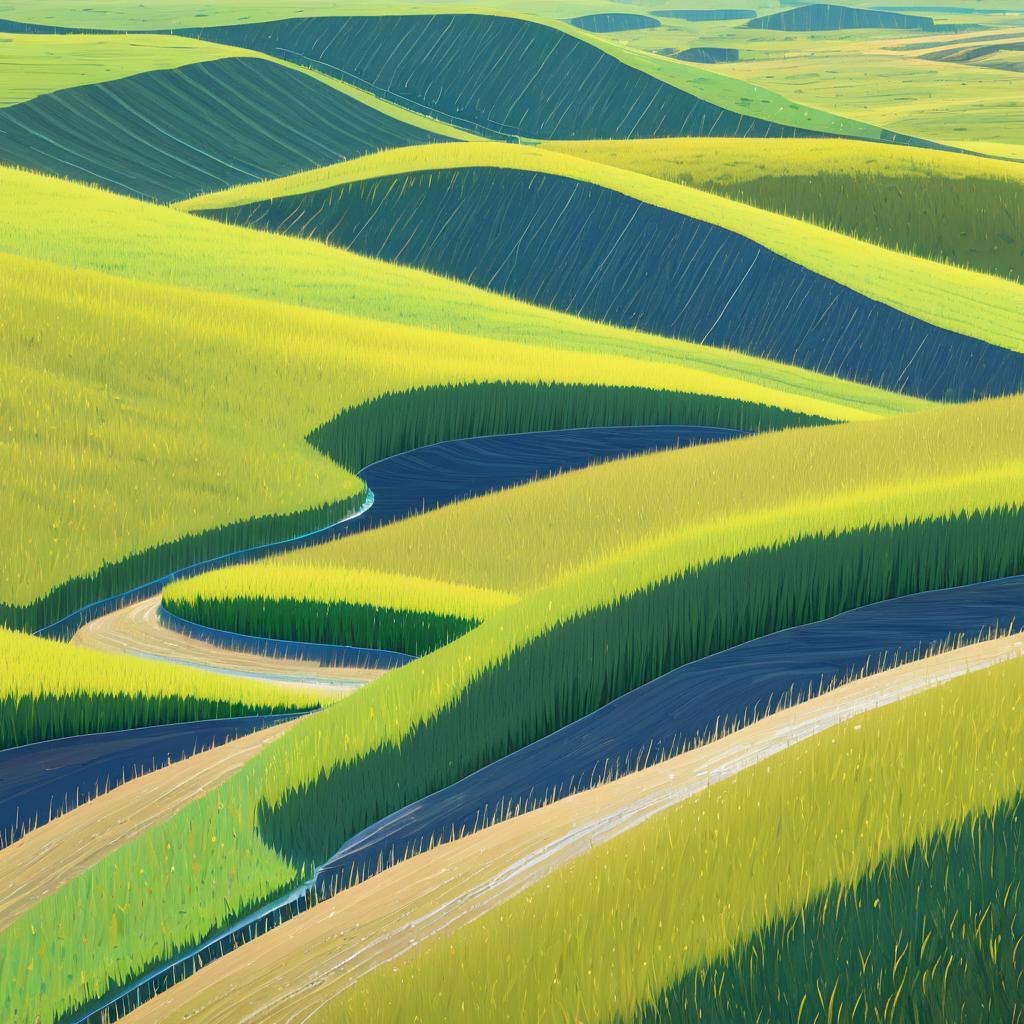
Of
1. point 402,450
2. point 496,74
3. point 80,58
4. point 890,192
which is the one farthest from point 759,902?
point 496,74

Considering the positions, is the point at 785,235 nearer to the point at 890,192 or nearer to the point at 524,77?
the point at 890,192

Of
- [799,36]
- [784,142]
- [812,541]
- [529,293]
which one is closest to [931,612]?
[812,541]

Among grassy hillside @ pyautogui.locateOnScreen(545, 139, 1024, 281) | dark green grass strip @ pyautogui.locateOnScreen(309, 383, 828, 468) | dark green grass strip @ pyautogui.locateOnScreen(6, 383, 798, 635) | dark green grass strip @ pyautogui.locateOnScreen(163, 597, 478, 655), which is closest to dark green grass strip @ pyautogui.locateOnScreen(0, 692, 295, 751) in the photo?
dark green grass strip @ pyautogui.locateOnScreen(163, 597, 478, 655)

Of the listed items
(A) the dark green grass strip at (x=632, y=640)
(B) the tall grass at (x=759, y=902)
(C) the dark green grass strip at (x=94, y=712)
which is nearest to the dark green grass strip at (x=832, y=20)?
(A) the dark green grass strip at (x=632, y=640)

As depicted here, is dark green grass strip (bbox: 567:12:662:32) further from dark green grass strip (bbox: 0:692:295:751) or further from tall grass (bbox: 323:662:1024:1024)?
tall grass (bbox: 323:662:1024:1024)

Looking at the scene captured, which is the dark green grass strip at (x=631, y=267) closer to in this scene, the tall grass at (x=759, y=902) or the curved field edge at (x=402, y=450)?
the curved field edge at (x=402, y=450)

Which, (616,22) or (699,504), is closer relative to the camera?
(699,504)
